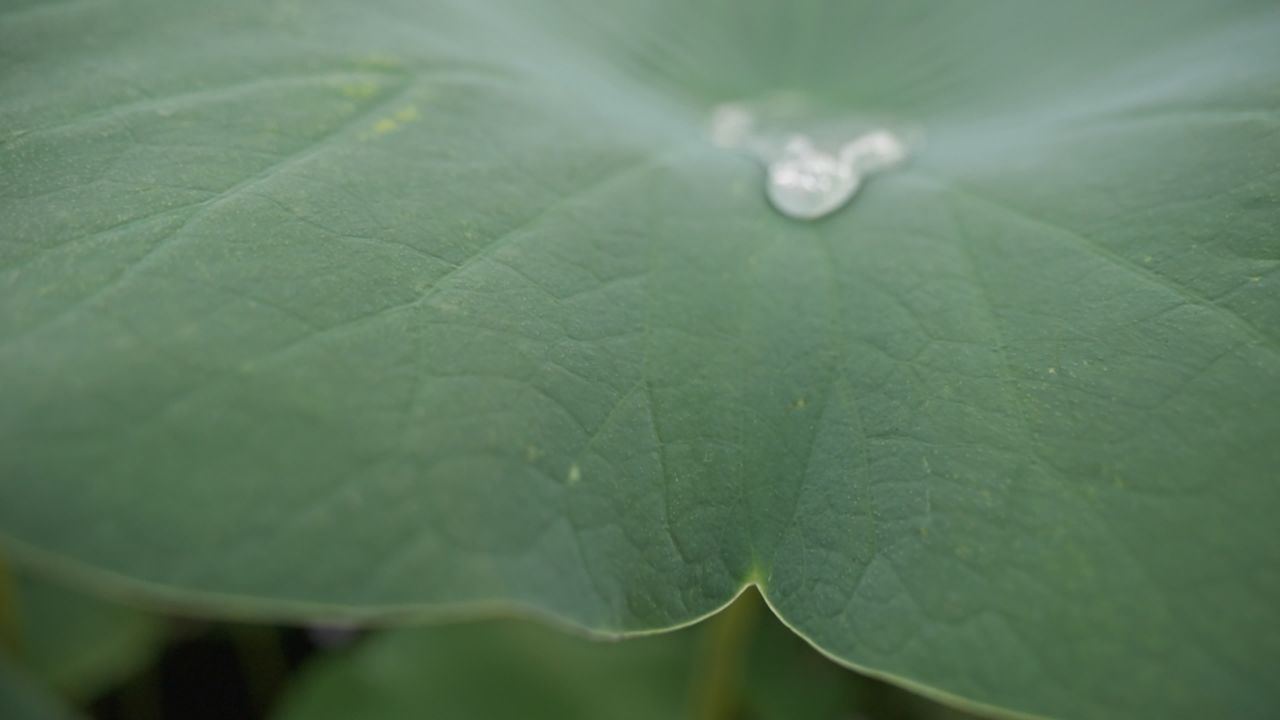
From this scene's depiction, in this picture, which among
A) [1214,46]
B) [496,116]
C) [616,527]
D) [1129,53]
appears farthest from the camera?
[1129,53]

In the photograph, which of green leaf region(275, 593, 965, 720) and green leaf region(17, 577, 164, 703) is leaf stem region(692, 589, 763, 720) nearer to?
green leaf region(275, 593, 965, 720)

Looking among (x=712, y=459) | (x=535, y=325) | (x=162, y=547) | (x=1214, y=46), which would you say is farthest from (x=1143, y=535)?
(x=1214, y=46)

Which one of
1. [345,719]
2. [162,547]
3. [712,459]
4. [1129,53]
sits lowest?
[345,719]

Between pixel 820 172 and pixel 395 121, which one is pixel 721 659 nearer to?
pixel 820 172

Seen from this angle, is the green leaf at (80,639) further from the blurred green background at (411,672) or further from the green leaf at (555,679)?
the green leaf at (555,679)

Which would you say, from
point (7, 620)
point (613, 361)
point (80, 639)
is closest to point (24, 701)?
point (7, 620)

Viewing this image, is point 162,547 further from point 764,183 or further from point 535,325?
point 764,183
